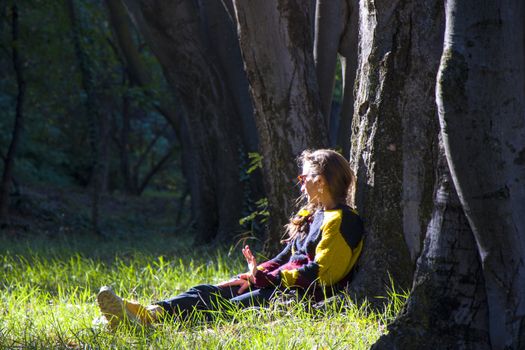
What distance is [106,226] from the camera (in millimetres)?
17797

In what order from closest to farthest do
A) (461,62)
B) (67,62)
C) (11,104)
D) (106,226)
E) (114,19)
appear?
(461,62), (114,19), (106,226), (67,62), (11,104)

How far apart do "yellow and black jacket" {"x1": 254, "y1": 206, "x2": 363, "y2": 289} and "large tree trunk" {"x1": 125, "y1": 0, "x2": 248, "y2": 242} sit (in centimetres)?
552

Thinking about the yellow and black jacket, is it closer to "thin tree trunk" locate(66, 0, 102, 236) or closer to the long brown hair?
the long brown hair

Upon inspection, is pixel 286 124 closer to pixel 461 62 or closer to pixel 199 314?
pixel 199 314

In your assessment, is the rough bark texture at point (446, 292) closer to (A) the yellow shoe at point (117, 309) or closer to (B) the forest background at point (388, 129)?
(B) the forest background at point (388, 129)

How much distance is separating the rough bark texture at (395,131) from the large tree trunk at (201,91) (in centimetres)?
556

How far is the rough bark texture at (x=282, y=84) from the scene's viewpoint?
19.9ft

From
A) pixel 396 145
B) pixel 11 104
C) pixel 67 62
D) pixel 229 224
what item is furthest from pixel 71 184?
pixel 396 145

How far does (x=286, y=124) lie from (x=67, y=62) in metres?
14.0

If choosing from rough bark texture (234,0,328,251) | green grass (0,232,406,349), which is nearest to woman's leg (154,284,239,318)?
green grass (0,232,406,349)

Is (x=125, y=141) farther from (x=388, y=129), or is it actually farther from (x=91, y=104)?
(x=388, y=129)

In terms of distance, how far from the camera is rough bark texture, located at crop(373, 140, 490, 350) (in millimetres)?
3430

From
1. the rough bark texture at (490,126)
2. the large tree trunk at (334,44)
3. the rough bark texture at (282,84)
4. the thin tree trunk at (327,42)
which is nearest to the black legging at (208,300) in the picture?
the rough bark texture at (282,84)

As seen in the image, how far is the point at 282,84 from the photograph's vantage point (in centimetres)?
A: 614
